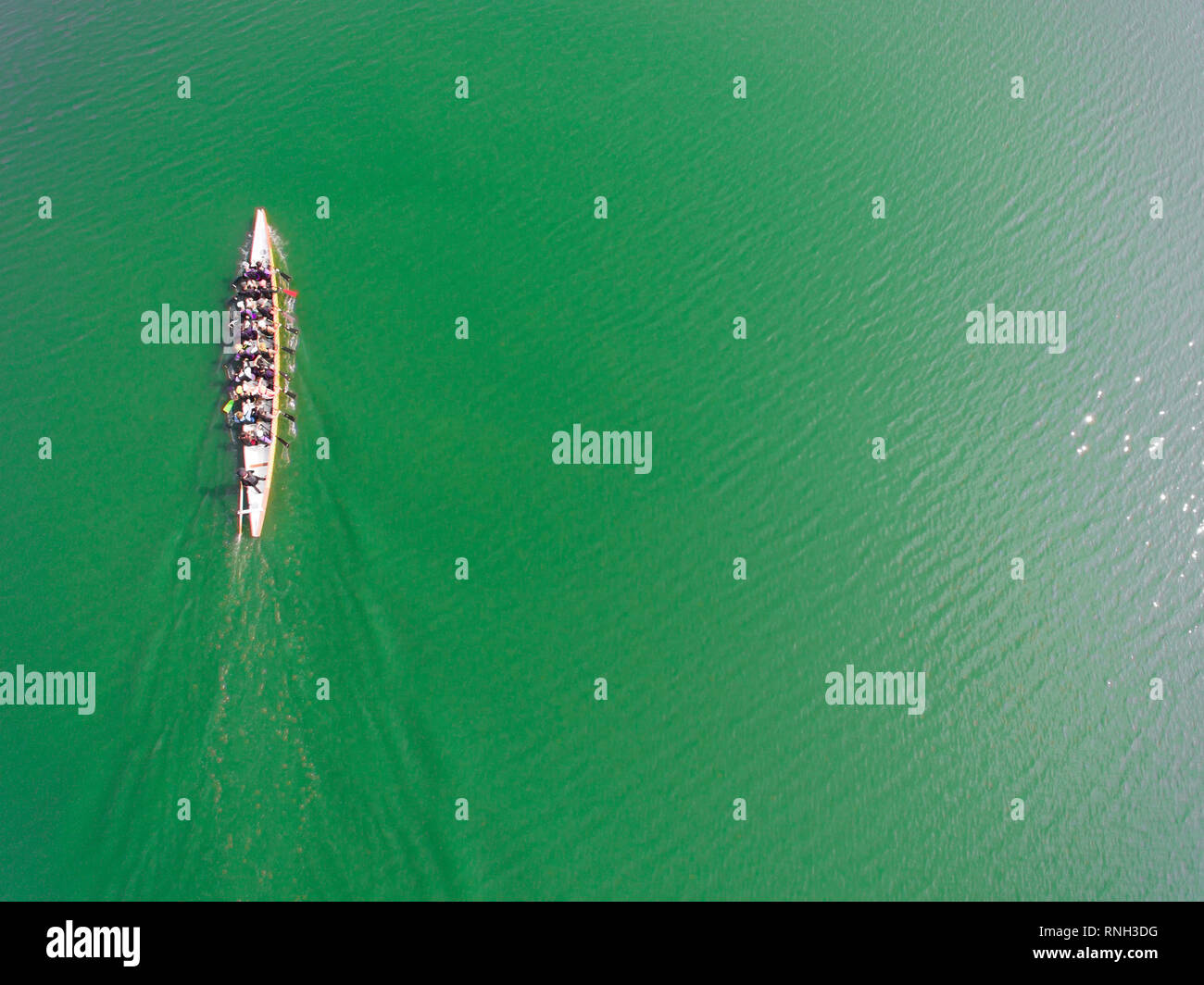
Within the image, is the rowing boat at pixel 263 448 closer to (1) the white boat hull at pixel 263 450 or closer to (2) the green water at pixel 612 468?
(1) the white boat hull at pixel 263 450

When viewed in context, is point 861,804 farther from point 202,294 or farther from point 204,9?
point 204,9

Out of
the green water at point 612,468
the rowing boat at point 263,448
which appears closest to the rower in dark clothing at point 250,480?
the rowing boat at point 263,448

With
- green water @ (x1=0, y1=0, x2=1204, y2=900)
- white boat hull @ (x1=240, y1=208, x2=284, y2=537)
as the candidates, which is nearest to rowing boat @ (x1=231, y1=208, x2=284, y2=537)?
white boat hull @ (x1=240, y1=208, x2=284, y2=537)

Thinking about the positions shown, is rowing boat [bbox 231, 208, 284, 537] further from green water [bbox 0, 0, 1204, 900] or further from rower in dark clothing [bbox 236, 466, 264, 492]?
green water [bbox 0, 0, 1204, 900]

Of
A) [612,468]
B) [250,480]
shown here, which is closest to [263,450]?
[250,480]
